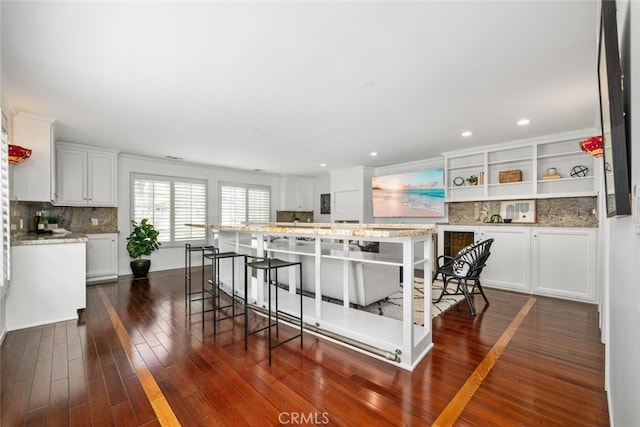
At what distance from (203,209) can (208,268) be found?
150 centimetres

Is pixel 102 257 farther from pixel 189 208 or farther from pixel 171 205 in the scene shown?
pixel 189 208

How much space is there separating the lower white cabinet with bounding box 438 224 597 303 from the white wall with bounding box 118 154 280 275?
18.6 ft

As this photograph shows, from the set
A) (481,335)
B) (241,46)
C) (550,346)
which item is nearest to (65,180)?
(241,46)

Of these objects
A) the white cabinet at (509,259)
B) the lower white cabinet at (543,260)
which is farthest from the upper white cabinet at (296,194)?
the white cabinet at (509,259)

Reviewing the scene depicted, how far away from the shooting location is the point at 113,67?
2.33 m

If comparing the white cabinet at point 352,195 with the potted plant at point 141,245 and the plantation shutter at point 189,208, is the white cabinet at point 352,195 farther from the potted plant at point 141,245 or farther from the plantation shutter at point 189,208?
the potted plant at point 141,245

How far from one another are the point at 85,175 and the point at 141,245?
1.57 m

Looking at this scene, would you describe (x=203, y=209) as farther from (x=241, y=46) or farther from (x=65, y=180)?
(x=241, y=46)

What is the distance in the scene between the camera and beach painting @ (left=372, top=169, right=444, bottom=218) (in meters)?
5.76

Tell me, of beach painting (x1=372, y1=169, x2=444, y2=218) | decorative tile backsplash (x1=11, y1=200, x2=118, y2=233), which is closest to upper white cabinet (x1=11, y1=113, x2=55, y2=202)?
decorative tile backsplash (x1=11, y1=200, x2=118, y2=233)

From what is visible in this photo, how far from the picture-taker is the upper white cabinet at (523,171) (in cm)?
428

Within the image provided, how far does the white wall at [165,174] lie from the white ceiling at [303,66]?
165 centimetres

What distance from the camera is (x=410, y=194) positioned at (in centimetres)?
614

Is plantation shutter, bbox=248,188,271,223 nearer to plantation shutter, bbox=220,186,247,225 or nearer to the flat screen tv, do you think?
plantation shutter, bbox=220,186,247,225
